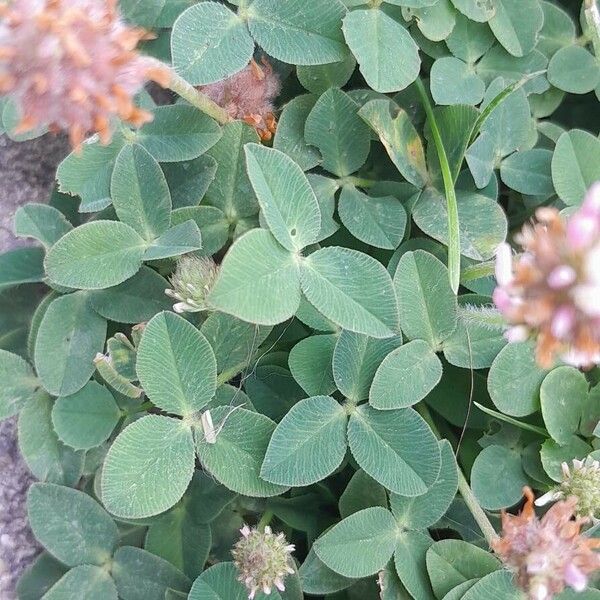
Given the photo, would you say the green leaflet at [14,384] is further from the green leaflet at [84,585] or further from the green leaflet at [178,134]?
the green leaflet at [178,134]

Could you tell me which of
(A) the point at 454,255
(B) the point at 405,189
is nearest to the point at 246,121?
(B) the point at 405,189

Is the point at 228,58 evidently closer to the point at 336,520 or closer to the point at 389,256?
the point at 389,256

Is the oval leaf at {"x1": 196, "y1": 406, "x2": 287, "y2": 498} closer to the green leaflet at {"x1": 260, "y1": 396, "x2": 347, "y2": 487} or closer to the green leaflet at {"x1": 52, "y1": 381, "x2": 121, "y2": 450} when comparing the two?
the green leaflet at {"x1": 260, "y1": 396, "x2": 347, "y2": 487}

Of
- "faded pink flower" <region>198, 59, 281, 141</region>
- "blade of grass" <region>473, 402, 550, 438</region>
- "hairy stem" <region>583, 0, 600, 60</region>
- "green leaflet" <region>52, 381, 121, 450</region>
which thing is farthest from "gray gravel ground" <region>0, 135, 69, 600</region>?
"hairy stem" <region>583, 0, 600, 60</region>

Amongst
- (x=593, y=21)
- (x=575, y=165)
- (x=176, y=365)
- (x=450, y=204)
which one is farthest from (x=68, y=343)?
(x=593, y=21)

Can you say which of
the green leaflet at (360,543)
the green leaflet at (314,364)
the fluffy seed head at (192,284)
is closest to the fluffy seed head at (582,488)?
the green leaflet at (360,543)

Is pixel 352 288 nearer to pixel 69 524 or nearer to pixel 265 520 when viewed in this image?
pixel 265 520
